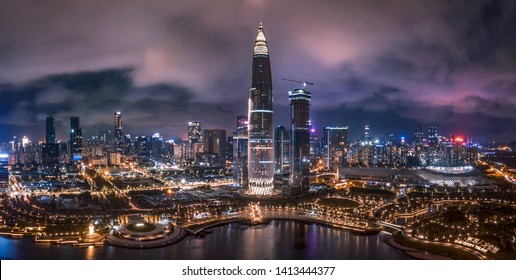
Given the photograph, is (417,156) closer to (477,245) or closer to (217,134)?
(217,134)

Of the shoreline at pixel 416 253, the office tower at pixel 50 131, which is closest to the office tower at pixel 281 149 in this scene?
the office tower at pixel 50 131

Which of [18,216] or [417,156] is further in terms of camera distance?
[417,156]

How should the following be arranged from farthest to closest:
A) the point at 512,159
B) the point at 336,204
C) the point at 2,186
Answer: the point at 512,159 → the point at 2,186 → the point at 336,204

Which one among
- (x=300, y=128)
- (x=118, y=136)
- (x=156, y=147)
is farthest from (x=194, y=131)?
(x=300, y=128)

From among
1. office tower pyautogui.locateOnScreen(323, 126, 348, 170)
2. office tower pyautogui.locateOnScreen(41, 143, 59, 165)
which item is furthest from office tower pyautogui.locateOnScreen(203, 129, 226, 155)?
office tower pyautogui.locateOnScreen(41, 143, 59, 165)
